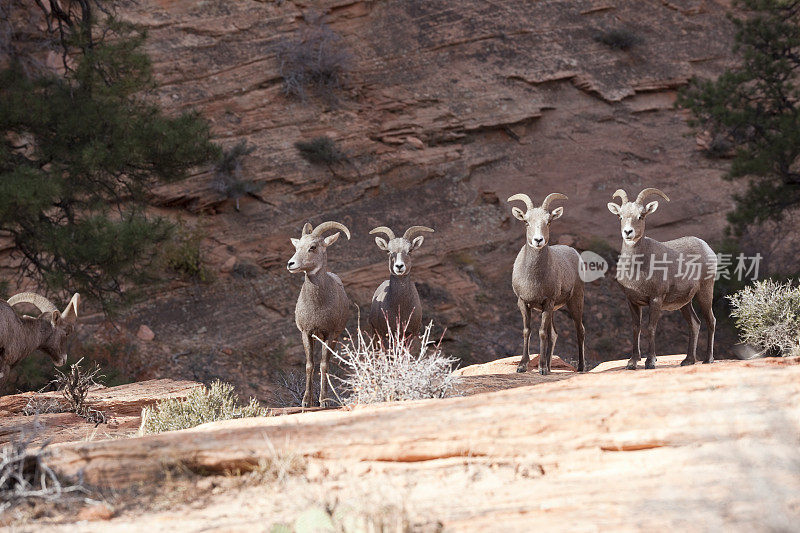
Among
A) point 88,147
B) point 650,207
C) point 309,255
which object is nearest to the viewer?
point 309,255

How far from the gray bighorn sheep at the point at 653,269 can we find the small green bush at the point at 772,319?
1.79 m

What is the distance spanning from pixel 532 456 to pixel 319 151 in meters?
16.3

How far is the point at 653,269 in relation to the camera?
32.1ft

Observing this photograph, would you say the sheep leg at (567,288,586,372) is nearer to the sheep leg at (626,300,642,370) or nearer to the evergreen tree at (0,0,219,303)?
the sheep leg at (626,300,642,370)

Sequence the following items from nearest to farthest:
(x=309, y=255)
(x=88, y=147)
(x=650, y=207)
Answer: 1. (x=309, y=255)
2. (x=650, y=207)
3. (x=88, y=147)

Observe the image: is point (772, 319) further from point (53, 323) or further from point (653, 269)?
point (53, 323)

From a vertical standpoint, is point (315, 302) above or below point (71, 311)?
above

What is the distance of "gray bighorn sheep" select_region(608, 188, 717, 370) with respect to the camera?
31.9 feet

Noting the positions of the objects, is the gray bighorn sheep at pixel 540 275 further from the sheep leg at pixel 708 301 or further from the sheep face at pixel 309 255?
the sheep face at pixel 309 255

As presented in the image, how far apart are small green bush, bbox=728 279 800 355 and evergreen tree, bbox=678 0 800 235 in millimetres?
5499

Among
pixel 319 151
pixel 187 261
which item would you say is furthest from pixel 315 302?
pixel 319 151

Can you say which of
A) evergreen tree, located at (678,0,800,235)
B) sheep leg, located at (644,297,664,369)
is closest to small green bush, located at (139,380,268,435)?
sheep leg, located at (644,297,664,369)

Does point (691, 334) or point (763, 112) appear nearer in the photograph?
point (691, 334)

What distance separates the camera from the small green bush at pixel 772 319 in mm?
11320
